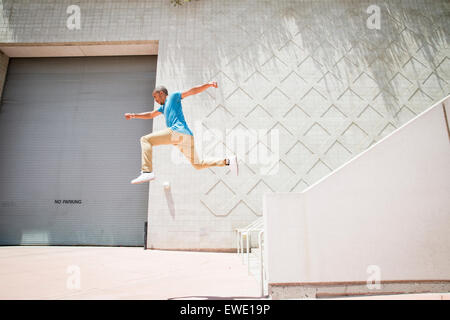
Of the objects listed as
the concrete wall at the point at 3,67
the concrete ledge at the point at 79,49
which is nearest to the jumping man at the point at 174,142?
the concrete ledge at the point at 79,49

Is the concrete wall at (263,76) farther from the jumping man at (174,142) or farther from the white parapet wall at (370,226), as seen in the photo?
the white parapet wall at (370,226)

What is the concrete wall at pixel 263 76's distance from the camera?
5.35 m

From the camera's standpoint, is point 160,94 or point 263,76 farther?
point 263,76

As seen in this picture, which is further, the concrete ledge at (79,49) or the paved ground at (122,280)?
the concrete ledge at (79,49)

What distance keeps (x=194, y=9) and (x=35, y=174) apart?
5202 millimetres

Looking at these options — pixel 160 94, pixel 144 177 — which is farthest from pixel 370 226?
pixel 160 94

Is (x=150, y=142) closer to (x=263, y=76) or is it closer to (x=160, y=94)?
(x=160, y=94)

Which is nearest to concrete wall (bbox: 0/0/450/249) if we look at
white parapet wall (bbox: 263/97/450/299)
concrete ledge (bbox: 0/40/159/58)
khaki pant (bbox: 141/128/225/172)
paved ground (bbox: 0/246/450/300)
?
concrete ledge (bbox: 0/40/159/58)

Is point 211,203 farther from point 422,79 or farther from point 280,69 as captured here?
point 422,79

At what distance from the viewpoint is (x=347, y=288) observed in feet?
6.47

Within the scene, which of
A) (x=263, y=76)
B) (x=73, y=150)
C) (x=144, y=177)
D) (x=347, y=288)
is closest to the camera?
(x=347, y=288)

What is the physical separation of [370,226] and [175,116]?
6.60ft

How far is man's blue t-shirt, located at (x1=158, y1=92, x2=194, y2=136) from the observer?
2.73 metres

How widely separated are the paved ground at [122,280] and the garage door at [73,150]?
2.34 m
